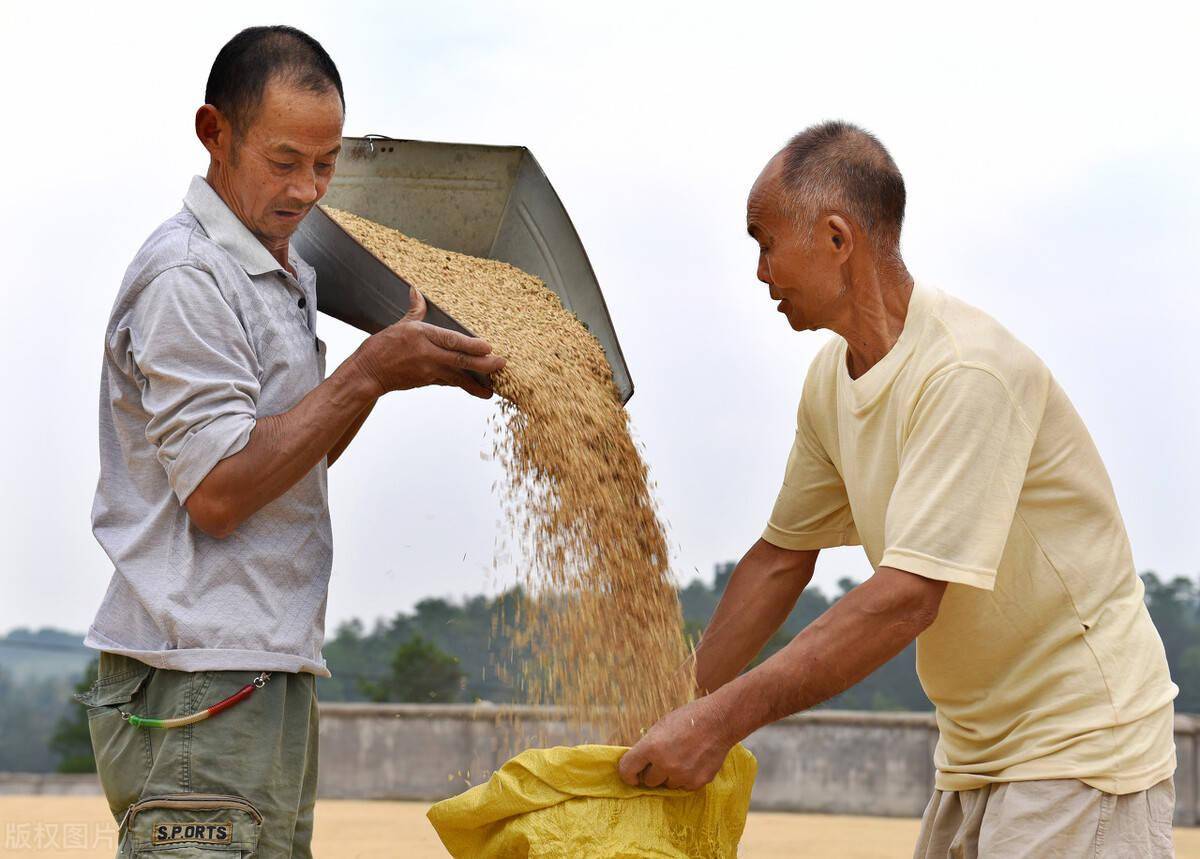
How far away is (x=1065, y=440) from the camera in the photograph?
230cm

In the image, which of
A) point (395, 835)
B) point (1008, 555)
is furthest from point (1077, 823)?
point (395, 835)

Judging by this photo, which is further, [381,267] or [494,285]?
[494,285]

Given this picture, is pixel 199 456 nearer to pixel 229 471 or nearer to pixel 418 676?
pixel 229 471

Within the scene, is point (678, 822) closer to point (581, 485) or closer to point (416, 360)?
point (581, 485)

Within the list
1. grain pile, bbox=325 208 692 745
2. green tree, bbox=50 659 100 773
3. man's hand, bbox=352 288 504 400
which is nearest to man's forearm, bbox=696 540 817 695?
grain pile, bbox=325 208 692 745

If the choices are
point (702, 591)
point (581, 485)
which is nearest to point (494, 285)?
point (581, 485)

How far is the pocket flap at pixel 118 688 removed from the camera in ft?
7.08

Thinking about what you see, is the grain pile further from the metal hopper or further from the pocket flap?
the pocket flap

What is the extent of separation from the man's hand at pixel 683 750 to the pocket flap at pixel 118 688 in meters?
0.74

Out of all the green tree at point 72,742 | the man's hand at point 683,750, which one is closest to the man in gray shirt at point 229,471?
the man's hand at point 683,750

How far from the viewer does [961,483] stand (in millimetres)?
2160

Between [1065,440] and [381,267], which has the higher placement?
[381,267]

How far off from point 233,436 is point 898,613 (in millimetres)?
1009

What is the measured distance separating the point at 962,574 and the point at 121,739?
1278 mm
